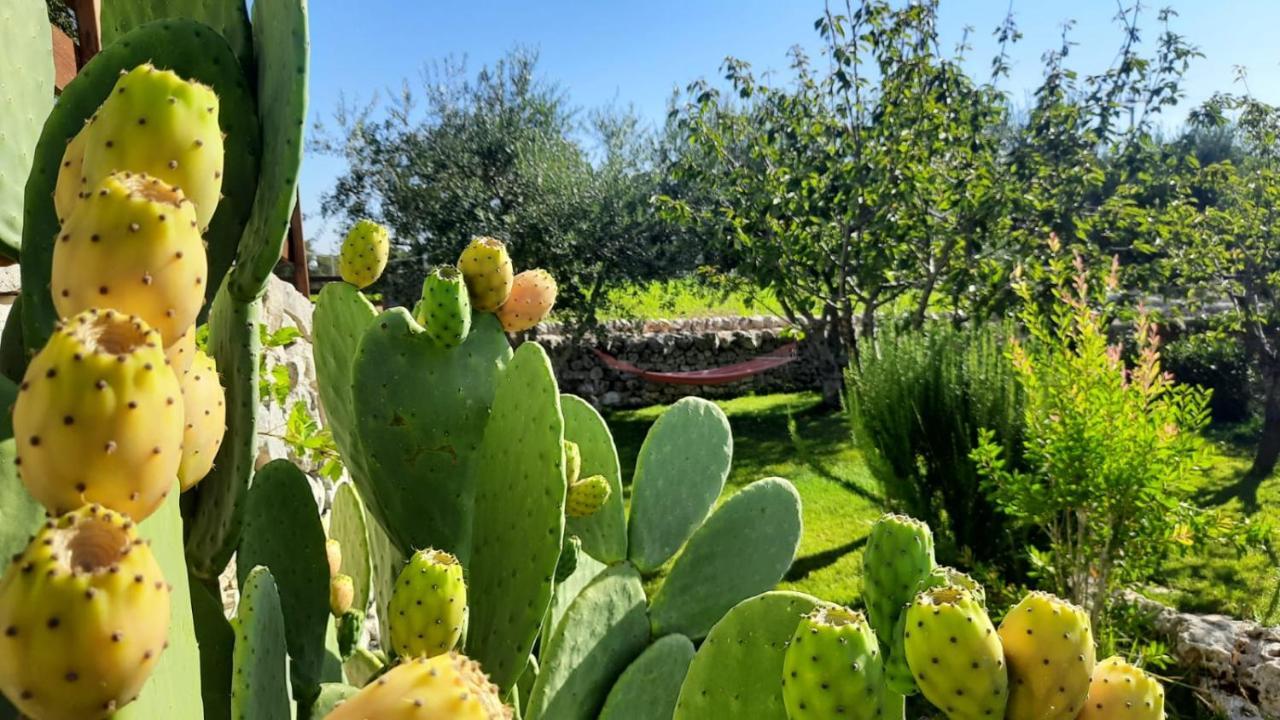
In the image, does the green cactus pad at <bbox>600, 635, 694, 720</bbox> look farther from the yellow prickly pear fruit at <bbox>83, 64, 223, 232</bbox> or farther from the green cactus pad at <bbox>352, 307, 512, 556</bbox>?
the yellow prickly pear fruit at <bbox>83, 64, 223, 232</bbox>

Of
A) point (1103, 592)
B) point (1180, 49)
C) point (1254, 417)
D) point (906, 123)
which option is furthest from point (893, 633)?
point (1254, 417)

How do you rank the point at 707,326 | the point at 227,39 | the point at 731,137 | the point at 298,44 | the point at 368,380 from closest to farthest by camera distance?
the point at 298,44 → the point at 227,39 → the point at 368,380 → the point at 731,137 → the point at 707,326

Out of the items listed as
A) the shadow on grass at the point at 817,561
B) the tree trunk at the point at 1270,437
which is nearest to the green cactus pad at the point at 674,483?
the shadow on grass at the point at 817,561

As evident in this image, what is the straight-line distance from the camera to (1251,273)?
19.8 feet

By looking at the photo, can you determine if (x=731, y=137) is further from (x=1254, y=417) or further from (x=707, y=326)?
(x=1254, y=417)

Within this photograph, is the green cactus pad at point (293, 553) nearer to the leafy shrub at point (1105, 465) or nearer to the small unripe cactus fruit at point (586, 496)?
the small unripe cactus fruit at point (586, 496)

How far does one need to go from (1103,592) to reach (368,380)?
284 centimetres

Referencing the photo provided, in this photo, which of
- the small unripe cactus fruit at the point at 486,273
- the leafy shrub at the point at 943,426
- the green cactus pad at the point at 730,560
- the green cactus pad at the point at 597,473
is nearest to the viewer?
the small unripe cactus fruit at the point at 486,273

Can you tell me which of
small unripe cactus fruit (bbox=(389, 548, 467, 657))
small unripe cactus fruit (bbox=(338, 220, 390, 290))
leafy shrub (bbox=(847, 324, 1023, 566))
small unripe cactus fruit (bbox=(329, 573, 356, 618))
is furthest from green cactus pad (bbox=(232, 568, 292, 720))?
leafy shrub (bbox=(847, 324, 1023, 566))

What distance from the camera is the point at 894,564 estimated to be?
77cm

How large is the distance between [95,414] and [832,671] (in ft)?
1.62

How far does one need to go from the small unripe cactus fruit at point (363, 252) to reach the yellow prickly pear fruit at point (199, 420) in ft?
2.13

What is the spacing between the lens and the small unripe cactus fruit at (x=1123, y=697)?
628 millimetres

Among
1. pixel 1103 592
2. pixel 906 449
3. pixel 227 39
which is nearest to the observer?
pixel 227 39
